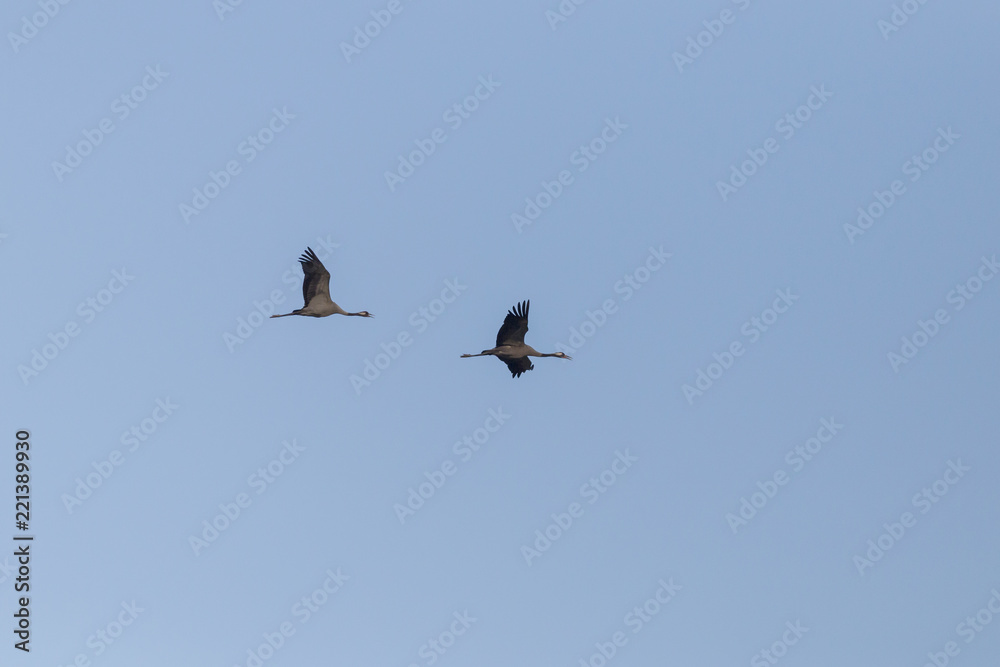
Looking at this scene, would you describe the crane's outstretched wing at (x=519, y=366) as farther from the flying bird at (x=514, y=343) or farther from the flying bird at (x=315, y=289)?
the flying bird at (x=315, y=289)

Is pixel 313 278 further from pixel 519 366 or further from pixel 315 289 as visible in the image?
pixel 519 366

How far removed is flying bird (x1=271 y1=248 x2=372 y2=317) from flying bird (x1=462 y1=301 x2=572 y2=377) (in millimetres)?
4367

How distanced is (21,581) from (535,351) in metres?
15.7

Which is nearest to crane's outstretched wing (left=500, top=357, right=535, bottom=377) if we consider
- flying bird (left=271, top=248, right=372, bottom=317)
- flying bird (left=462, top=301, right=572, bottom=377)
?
flying bird (left=462, top=301, right=572, bottom=377)

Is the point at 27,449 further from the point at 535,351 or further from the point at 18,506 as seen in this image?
the point at 535,351

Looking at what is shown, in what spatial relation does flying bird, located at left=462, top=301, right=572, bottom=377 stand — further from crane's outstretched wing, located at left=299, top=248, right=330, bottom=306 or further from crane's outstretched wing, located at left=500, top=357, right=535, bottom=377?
crane's outstretched wing, located at left=299, top=248, right=330, bottom=306

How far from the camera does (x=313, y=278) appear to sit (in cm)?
3803

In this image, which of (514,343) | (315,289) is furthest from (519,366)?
(315,289)

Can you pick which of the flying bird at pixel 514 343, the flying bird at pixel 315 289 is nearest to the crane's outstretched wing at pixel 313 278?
the flying bird at pixel 315 289

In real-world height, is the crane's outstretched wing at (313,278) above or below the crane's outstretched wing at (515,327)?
below

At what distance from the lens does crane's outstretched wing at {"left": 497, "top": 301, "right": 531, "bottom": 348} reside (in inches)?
1486

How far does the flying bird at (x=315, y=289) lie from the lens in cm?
3791

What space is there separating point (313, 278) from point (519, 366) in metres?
6.71

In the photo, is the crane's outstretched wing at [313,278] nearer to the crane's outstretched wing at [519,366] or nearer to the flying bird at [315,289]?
the flying bird at [315,289]
